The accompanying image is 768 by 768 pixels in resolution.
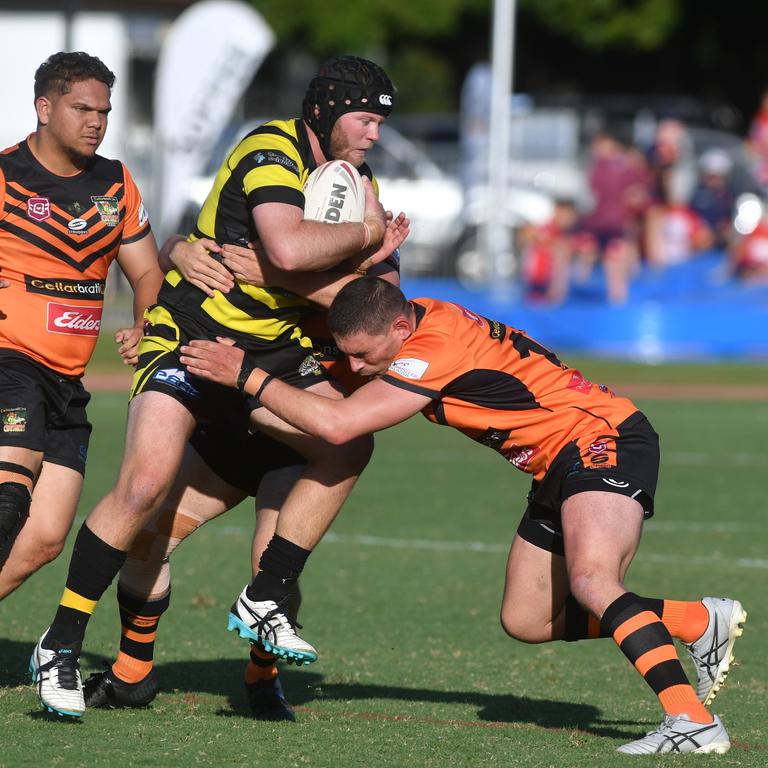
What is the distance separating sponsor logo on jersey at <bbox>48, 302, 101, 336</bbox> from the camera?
5.95 m

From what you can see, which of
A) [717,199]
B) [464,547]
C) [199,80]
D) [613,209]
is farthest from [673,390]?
[199,80]

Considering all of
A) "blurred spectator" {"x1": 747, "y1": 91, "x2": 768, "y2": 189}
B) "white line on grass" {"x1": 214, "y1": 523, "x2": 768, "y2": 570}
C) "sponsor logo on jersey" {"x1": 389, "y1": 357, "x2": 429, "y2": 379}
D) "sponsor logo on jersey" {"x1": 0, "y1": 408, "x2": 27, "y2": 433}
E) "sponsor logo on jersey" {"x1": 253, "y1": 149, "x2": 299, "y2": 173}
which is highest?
"blurred spectator" {"x1": 747, "y1": 91, "x2": 768, "y2": 189}

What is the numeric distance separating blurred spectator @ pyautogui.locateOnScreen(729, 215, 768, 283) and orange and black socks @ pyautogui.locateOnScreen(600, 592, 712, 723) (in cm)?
1666

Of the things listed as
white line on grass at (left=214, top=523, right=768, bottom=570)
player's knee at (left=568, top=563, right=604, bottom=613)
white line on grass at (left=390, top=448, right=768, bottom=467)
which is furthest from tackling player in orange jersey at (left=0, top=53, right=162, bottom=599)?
white line on grass at (left=390, top=448, right=768, bottom=467)

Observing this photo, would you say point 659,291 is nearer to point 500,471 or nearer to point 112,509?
point 500,471

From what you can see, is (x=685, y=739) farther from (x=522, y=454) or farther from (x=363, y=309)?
(x=363, y=309)

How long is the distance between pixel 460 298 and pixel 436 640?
45.2ft

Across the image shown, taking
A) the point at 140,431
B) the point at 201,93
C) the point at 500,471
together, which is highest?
the point at 201,93

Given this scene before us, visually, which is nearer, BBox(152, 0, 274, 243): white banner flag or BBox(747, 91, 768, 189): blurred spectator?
BBox(152, 0, 274, 243): white banner flag

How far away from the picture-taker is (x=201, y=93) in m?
21.5

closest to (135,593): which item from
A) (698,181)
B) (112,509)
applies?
(112,509)

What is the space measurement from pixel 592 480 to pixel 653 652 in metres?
0.67

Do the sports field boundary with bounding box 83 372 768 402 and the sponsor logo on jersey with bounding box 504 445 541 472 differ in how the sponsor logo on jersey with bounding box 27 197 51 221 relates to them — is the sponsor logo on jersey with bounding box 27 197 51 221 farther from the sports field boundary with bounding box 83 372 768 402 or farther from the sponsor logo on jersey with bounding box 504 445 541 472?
the sports field boundary with bounding box 83 372 768 402

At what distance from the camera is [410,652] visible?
23.4 ft
